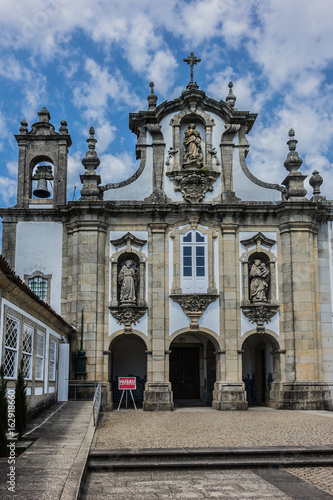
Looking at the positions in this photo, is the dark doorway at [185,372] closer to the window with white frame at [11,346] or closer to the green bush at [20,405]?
the window with white frame at [11,346]

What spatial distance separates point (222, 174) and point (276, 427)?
12.0 m

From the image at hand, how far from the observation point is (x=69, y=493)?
8414mm

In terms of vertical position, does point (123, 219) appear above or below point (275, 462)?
above

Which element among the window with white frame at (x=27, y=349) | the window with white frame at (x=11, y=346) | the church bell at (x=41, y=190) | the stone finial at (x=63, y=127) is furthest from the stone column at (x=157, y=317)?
the window with white frame at (x=11, y=346)

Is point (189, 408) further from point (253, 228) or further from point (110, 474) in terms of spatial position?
point (110, 474)

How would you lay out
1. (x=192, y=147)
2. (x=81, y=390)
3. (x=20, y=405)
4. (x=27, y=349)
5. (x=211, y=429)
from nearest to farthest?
(x=20, y=405) < (x=27, y=349) < (x=211, y=429) < (x=81, y=390) < (x=192, y=147)

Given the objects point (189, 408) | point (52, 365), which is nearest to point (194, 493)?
point (52, 365)

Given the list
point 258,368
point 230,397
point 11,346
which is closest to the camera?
point 11,346

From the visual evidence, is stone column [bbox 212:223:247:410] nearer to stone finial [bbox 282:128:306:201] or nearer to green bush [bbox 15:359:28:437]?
stone finial [bbox 282:128:306:201]

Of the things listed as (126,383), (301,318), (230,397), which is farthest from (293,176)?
(126,383)

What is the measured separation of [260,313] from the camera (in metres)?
23.8

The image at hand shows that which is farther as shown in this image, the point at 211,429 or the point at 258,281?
the point at 258,281

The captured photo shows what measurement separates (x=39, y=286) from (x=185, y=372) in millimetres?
7883

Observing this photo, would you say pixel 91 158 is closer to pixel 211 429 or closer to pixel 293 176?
pixel 293 176
